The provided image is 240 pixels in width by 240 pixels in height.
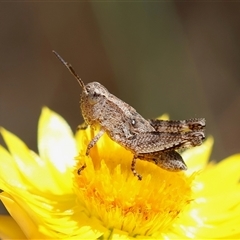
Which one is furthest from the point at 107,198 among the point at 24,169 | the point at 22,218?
the point at 24,169

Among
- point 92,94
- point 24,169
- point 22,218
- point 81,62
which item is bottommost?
point 22,218

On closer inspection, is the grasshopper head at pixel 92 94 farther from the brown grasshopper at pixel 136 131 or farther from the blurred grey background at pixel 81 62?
the blurred grey background at pixel 81 62

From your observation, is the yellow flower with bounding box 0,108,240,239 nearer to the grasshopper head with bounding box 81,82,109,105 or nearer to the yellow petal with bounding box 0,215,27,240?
the yellow petal with bounding box 0,215,27,240

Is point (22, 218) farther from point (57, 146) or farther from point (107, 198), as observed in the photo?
point (57, 146)

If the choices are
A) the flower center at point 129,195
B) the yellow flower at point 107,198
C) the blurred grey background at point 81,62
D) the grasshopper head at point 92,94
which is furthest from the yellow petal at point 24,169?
the blurred grey background at point 81,62

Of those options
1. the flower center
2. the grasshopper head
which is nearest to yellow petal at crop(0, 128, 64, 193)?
the flower center

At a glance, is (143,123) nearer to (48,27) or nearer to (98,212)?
(98,212)
